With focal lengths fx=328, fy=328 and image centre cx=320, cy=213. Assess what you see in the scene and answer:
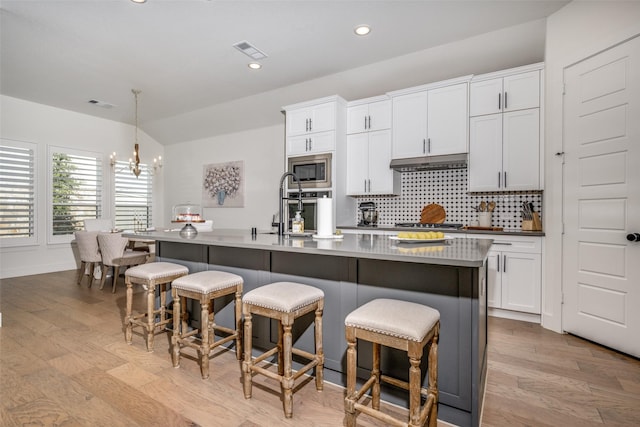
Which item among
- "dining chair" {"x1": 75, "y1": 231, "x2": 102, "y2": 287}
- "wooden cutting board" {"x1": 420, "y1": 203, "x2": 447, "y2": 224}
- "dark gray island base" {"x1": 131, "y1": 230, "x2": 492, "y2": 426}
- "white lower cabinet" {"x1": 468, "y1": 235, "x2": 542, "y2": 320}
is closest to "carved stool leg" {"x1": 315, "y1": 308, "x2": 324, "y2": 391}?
"dark gray island base" {"x1": 131, "y1": 230, "x2": 492, "y2": 426}

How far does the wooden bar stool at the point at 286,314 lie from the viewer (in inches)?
68.8

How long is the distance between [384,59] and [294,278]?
10.00 feet

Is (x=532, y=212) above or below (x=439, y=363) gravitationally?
above

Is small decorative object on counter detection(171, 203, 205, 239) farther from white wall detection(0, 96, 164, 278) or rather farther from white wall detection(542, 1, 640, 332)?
white wall detection(0, 96, 164, 278)

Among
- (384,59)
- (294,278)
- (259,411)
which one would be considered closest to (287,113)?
(384,59)

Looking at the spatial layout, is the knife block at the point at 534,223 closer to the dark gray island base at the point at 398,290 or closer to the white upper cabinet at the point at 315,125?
the dark gray island base at the point at 398,290

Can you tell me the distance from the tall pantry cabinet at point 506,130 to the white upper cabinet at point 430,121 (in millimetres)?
116

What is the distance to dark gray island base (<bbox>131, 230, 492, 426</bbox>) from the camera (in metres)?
1.64

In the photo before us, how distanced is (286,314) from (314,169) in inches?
120

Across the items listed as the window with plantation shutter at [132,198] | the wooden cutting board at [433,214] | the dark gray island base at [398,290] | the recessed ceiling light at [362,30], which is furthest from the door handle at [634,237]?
the window with plantation shutter at [132,198]

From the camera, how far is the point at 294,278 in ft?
7.42

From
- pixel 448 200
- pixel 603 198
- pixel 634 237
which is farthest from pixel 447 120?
pixel 634 237

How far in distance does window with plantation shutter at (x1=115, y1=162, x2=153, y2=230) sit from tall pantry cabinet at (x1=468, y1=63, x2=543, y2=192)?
19.9 feet

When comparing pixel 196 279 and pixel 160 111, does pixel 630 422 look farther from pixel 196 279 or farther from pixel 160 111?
pixel 160 111
